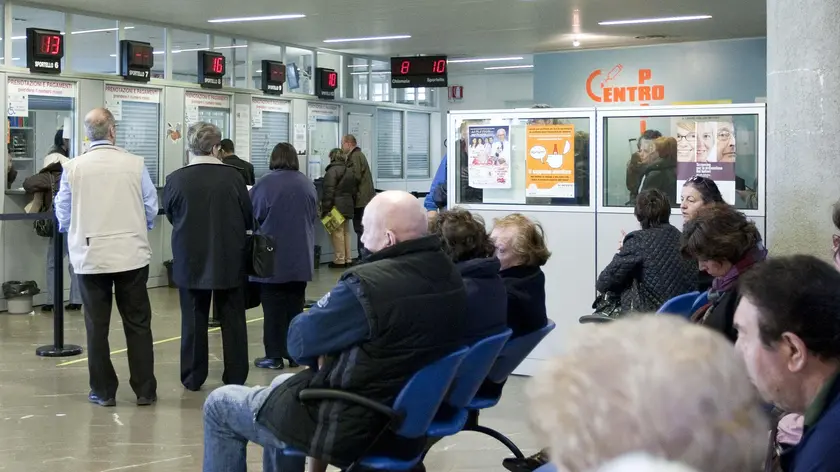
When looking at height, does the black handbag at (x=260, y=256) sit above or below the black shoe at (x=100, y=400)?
above

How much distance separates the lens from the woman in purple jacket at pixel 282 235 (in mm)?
7164

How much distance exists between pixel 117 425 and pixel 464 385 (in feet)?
8.52

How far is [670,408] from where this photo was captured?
1293 mm

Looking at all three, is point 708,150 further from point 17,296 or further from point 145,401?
point 17,296

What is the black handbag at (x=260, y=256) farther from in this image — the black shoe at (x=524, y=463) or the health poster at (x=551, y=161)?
the black shoe at (x=524, y=463)

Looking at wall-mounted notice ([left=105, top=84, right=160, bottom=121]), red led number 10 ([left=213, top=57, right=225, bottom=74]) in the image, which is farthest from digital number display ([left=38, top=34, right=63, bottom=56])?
red led number 10 ([left=213, top=57, right=225, bottom=74])

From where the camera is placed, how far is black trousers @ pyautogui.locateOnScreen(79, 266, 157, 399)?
5965 mm

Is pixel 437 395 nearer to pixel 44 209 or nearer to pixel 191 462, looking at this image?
pixel 191 462

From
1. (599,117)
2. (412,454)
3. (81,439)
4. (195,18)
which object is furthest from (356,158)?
(412,454)

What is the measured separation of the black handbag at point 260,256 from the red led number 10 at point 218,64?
6.82 metres

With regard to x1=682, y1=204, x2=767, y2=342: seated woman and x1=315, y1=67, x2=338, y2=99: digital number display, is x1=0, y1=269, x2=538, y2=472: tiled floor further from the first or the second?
x1=315, y1=67, x2=338, y2=99: digital number display

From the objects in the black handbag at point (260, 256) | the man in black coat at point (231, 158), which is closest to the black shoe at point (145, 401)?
the black handbag at point (260, 256)

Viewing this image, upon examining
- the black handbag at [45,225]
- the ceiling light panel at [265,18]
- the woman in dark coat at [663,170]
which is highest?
the ceiling light panel at [265,18]

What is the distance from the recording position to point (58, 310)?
7.57 metres
